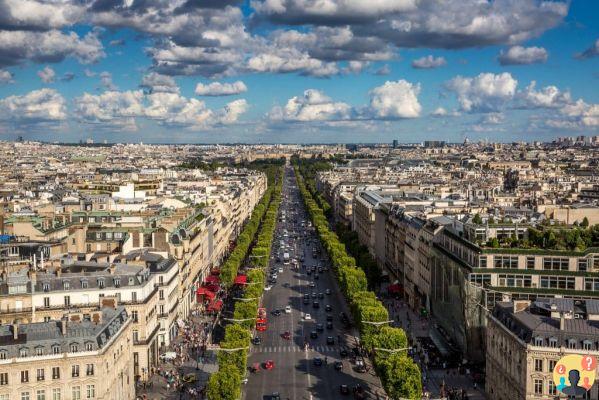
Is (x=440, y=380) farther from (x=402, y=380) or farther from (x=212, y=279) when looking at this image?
(x=212, y=279)

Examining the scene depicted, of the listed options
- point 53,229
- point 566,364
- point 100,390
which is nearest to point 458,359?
point 566,364

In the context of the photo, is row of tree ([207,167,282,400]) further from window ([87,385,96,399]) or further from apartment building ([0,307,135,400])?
window ([87,385,96,399])

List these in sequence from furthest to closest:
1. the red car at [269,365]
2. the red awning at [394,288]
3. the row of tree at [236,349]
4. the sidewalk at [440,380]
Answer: the red awning at [394,288] < the red car at [269,365] < the sidewalk at [440,380] < the row of tree at [236,349]

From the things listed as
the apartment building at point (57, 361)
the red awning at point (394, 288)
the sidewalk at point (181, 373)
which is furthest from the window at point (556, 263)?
the apartment building at point (57, 361)

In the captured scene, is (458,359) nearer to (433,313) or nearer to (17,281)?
(433,313)

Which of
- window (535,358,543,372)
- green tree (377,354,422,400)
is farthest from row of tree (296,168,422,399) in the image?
window (535,358,543,372)

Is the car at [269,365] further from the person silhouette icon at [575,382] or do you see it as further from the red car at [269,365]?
the person silhouette icon at [575,382]

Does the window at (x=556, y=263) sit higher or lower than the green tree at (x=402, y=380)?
higher

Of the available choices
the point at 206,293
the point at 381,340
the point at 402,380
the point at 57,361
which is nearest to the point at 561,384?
the point at 402,380
